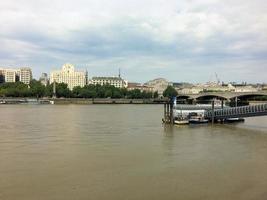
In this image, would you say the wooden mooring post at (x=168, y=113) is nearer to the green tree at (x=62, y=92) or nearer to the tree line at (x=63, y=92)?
the tree line at (x=63, y=92)

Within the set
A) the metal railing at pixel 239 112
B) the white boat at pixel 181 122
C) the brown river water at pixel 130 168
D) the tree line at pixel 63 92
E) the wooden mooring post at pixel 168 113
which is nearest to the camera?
the brown river water at pixel 130 168

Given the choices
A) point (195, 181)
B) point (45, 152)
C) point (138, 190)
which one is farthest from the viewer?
point (45, 152)

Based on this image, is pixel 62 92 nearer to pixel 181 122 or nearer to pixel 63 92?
pixel 63 92

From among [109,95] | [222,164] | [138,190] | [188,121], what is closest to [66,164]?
[138,190]

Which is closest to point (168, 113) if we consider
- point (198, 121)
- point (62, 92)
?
point (198, 121)

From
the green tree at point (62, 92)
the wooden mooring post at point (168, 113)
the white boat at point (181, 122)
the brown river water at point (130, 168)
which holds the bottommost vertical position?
the brown river water at point (130, 168)

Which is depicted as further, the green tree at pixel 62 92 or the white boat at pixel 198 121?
the green tree at pixel 62 92

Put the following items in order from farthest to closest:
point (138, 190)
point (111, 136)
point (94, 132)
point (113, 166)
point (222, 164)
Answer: point (94, 132) → point (111, 136) → point (222, 164) → point (113, 166) → point (138, 190)

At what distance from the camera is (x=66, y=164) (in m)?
20.4

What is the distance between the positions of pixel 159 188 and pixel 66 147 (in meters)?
11.5

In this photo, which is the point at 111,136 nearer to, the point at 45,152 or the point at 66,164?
the point at 45,152

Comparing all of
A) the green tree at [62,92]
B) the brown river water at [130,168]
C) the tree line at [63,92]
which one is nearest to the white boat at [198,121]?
the brown river water at [130,168]

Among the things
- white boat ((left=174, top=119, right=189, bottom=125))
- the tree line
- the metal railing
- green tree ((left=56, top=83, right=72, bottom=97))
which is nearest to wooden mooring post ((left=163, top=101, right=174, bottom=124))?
white boat ((left=174, top=119, right=189, bottom=125))

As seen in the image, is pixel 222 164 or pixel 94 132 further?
pixel 94 132
